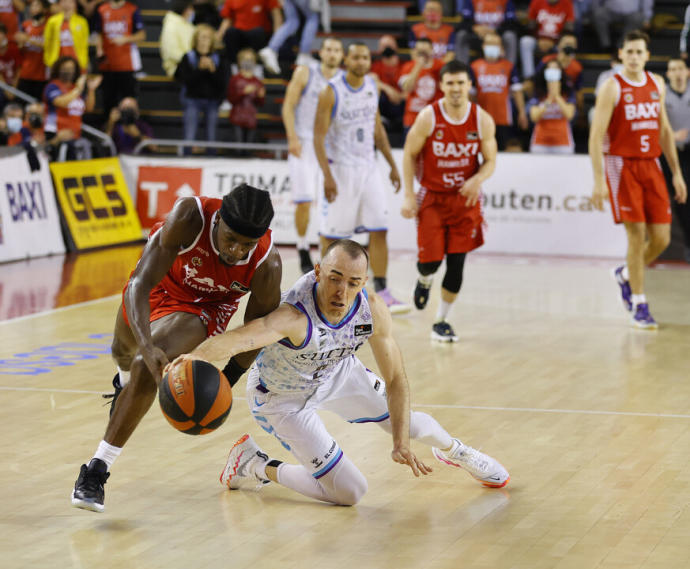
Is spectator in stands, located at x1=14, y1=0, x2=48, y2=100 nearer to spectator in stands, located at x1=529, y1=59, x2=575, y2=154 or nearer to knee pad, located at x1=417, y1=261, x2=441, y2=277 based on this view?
spectator in stands, located at x1=529, y1=59, x2=575, y2=154

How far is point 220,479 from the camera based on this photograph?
225 inches

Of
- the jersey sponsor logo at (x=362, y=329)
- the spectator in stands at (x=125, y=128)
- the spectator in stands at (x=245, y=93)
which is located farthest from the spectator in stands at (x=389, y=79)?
the jersey sponsor logo at (x=362, y=329)

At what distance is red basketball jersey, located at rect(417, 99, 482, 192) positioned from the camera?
30.7 feet

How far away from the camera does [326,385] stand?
5.41 metres

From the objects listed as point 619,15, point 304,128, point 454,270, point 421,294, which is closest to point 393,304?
point 421,294

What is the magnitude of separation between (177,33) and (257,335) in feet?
44.5

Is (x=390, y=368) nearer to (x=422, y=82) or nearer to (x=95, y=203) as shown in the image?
(x=95, y=203)

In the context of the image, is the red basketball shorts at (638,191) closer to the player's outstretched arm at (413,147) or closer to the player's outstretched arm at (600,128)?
the player's outstretched arm at (600,128)

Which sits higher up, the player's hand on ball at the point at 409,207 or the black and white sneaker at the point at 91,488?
the player's hand on ball at the point at 409,207

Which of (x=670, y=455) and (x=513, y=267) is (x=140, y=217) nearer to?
(x=513, y=267)

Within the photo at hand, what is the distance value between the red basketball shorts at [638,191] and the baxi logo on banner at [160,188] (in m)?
7.29

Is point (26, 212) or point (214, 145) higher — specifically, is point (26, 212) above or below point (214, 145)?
below

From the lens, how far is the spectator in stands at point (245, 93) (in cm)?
1684

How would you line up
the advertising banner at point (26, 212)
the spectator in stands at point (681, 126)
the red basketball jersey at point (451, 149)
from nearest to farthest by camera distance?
the red basketball jersey at point (451, 149) < the advertising banner at point (26, 212) < the spectator in stands at point (681, 126)
